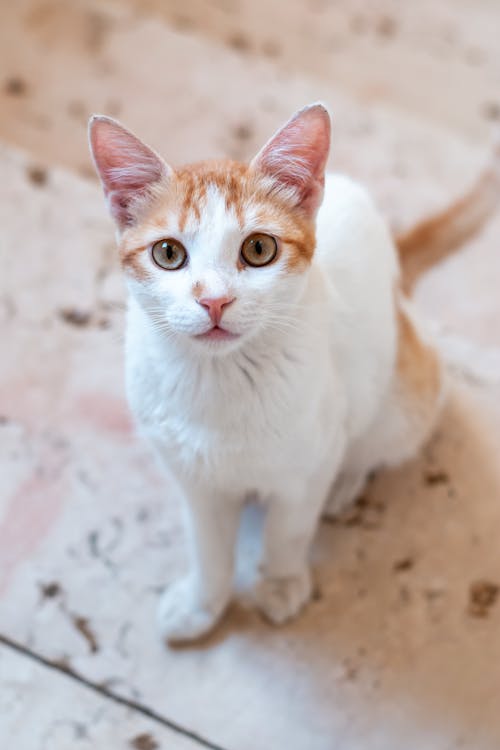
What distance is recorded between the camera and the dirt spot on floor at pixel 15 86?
2043mm

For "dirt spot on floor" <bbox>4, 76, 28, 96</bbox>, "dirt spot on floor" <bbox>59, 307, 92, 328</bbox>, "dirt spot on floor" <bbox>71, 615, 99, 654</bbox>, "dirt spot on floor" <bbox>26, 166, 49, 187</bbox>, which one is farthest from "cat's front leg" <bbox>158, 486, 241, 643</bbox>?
"dirt spot on floor" <bbox>4, 76, 28, 96</bbox>

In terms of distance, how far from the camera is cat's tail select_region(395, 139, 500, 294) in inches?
59.2

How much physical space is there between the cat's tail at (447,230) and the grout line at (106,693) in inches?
31.4

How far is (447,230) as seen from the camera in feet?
5.05

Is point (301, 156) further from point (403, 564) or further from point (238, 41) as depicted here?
A: point (238, 41)

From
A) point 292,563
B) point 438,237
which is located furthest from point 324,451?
point 438,237

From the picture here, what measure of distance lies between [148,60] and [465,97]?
780 mm

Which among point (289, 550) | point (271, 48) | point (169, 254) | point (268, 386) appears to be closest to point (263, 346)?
point (268, 386)

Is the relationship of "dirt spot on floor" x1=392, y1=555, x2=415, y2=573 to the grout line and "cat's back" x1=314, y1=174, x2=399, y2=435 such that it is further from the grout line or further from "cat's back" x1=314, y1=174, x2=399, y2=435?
the grout line

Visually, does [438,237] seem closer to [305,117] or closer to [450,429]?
[450,429]

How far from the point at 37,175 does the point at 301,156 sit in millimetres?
1037

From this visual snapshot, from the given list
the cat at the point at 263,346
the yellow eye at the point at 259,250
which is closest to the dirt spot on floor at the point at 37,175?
the cat at the point at 263,346

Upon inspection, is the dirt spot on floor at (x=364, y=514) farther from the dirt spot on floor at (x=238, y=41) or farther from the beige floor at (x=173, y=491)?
the dirt spot on floor at (x=238, y=41)

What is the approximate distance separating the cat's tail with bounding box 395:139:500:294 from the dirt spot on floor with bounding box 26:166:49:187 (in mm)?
761
